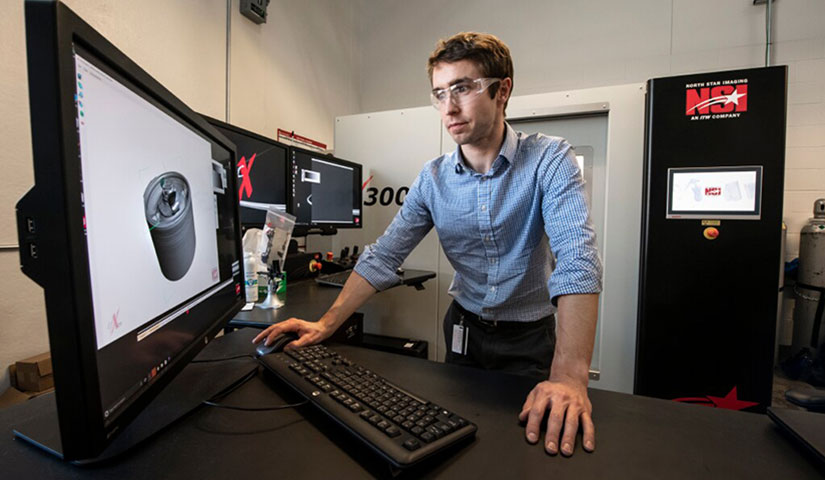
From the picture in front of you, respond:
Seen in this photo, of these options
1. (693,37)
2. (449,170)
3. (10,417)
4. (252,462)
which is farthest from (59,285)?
(693,37)

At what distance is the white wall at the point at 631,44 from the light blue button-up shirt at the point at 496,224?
8.08 ft

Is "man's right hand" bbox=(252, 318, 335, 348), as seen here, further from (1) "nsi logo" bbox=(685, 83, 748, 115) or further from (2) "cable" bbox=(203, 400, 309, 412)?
(1) "nsi logo" bbox=(685, 83, 748, 115)

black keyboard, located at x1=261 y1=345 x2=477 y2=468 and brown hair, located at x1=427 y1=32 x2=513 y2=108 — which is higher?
brown hair, located at x1=427 y1=32 x2=513 y2=108

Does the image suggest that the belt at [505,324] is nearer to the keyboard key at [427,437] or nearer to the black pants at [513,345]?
the black pants at [513,345]

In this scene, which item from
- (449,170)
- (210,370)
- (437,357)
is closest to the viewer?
(210,370)

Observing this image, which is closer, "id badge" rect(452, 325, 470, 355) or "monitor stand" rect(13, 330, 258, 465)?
"monitor stand" rect(13, 330, 258, 465)

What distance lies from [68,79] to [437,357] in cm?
232

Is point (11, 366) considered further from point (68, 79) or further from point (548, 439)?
point (548, 439)

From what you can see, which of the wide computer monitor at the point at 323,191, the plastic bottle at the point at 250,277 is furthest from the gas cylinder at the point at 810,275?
the plastic bottle at the point at 250,277

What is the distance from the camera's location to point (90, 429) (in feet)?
1.05

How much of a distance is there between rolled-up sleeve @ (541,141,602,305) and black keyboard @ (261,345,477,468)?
1.35 ft

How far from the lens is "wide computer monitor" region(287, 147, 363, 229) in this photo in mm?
1775

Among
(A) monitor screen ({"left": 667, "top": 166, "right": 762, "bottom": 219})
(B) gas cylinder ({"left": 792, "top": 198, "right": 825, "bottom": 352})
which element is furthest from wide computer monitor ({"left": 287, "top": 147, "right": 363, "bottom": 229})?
(B) gas cylinder ({"left": 792, "top": 198, "right": 825, "bottom": 352})

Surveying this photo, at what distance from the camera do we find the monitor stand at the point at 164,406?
17.5 inches
